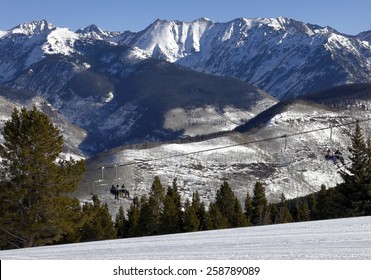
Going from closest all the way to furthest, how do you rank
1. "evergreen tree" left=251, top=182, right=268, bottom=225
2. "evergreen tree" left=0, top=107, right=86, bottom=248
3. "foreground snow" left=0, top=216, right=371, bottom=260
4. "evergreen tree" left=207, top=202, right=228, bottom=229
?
"foreground snow" left=0, top=216, right=371, bottom=260 → "evergreen tree" left=0, top=107, right=86, bottom=248 → "evergreen tree" left=207, top=202, right=228, bottom=229 → "evergreen tree" left=251, top=182, right=268, bottom=225

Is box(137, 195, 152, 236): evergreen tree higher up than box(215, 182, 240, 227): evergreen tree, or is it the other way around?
box(215, 182, 240, 227): evergreen tree

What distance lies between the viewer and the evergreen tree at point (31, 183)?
37000mm

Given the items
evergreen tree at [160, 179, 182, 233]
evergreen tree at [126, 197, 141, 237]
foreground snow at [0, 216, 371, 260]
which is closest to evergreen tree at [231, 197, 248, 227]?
evergreen tree at [160, 179, 182, 233]

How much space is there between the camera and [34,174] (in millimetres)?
37156

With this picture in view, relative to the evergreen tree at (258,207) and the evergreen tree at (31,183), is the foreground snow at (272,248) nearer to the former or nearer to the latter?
the evergreen tree at (31,183)

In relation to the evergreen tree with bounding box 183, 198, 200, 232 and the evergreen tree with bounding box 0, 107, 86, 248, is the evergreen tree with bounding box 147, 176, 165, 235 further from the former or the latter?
the evergreen tree with bounding box 0, 107, 86, 248

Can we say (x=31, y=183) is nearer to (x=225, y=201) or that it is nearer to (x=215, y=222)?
(x=215, y=222)

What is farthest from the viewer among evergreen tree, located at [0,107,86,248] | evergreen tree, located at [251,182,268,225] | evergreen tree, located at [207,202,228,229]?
evergreen tree, located at [251,182,268,225]

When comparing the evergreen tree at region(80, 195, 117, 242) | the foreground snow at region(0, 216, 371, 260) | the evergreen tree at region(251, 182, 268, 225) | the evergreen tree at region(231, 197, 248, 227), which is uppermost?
the evergreen tree at region(251, 182, 268, 225)

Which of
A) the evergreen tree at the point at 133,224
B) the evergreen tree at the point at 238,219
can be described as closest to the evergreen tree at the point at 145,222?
the evergreen tree at the point at 133,224

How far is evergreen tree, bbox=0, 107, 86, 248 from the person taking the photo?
37000mm
